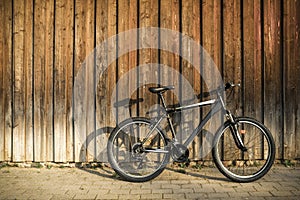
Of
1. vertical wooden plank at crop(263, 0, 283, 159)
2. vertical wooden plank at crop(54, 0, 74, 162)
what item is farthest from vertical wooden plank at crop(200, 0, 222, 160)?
vertical wooden plank at crop(54, 0, 74, 162)

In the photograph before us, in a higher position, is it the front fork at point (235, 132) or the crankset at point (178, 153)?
the front fork at point (235, 132)

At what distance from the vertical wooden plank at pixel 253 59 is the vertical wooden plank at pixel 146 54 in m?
1.38

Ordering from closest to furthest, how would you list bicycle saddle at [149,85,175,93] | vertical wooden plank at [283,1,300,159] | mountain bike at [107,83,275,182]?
1. mountain bike at [107,83,275,182]
2. bicycle saddle at [149,85,175,93]
3. vertical wooden plank at [283,1,300,159]

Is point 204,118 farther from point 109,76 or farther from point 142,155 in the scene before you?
point 109,76

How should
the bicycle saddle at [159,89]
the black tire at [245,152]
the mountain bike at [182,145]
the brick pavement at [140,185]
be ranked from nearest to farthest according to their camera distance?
the brick pavement at [140,185] < the mountain bike at [182,145] < the bicycle saddle at [159,89] < the black tire at [245,152]

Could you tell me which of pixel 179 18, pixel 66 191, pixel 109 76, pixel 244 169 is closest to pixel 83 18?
pixel 109 76

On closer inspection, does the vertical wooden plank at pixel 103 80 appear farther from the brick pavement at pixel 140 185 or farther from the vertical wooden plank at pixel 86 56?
the brick pavement at pixel 140 185

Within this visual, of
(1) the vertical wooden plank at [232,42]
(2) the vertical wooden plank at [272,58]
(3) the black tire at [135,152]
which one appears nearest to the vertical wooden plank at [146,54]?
(3) the black tire at [135,152]

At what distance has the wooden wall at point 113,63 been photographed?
593 centimetres

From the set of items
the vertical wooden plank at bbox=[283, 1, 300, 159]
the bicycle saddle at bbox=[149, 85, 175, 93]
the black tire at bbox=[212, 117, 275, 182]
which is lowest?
the black tire at bbox=[212, 117, 275, 182]

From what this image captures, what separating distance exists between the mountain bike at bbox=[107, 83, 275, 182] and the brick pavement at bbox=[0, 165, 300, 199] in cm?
19

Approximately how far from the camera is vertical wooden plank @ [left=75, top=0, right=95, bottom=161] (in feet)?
19.7

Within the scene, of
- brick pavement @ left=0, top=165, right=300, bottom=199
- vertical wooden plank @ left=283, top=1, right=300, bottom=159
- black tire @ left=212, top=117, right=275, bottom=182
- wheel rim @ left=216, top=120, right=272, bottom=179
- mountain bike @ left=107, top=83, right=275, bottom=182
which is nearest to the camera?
brick pavement @ left=0, top=165, right=300, bottom=199

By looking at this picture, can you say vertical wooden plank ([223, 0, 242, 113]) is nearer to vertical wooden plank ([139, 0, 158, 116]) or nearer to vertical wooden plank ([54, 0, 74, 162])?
vertical wooden plank ([139, 0, 158, 116])
